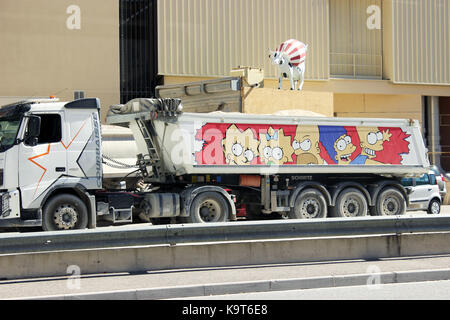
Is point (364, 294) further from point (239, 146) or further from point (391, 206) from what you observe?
point (391, 206)

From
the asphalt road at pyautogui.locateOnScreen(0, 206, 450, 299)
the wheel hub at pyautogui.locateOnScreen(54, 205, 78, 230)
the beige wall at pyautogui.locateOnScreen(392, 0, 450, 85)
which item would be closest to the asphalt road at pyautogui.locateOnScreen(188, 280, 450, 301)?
the asphalt road at pyautogui.locateOnScreen(0, 206, 450, 299)

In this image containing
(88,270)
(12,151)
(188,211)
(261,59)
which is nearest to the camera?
(88,270)

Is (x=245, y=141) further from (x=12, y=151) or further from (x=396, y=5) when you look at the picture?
(x=396, y=5)

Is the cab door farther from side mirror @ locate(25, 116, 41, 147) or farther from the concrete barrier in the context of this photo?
the concrete barrier

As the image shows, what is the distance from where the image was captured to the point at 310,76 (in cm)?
2944

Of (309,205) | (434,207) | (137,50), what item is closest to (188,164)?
(309,205)

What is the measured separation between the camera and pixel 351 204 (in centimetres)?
1714

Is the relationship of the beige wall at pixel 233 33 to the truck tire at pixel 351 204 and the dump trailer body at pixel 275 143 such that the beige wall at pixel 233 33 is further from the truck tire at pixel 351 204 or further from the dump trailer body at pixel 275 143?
the truck tire at pixel 351 204

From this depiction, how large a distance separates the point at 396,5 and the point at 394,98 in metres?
4.32

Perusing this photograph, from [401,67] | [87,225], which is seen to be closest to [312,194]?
[87,225]

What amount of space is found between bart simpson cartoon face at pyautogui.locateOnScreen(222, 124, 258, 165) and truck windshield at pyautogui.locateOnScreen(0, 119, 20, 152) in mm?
4567

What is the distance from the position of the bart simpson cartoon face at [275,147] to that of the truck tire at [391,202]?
9.60 ft

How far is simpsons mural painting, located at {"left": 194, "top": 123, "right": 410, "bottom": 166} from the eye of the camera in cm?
1548

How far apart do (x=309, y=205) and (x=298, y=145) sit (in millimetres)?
1524
